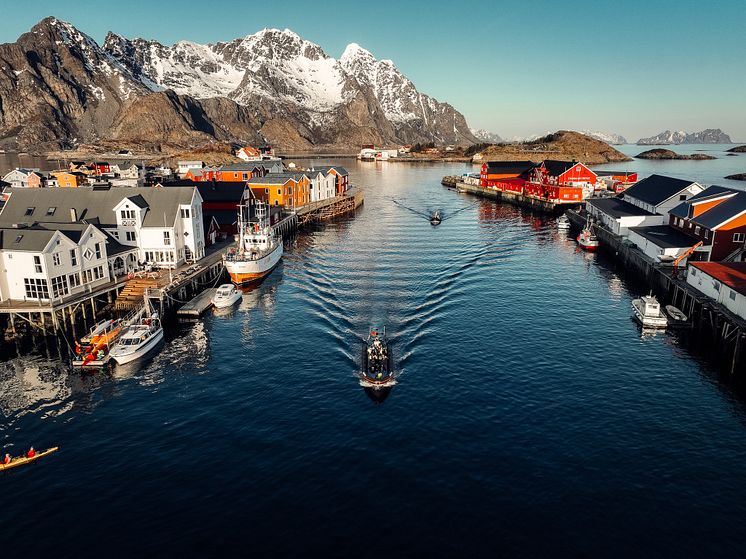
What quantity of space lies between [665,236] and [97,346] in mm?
79183

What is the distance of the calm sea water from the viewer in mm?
27812

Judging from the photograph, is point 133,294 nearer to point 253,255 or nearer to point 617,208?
point 253,255

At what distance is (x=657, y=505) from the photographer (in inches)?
1173

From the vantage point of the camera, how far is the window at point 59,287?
179ft

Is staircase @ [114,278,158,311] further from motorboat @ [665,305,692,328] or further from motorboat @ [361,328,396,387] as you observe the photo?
motorboat @ [665,305,692,328]

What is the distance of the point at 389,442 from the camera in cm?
3581

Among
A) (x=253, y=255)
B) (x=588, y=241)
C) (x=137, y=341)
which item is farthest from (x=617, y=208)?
(x=137, y=341)

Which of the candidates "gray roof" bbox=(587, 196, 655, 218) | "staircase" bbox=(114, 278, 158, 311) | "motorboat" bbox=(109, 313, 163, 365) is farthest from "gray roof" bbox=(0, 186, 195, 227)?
"gray roof" bbox=(587, 196, 655, 218)

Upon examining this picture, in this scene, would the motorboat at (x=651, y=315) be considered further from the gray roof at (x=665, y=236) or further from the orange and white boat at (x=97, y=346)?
the orange and white boat at (x=97, y=346)

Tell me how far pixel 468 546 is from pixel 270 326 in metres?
36.3

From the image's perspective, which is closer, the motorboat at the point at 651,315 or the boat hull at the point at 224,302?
the motorboat at the point at 651,315

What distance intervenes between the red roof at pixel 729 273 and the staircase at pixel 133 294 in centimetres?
6291

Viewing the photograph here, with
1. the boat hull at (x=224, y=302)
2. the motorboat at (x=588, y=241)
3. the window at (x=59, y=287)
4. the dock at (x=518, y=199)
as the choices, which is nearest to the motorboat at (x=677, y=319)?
the motorboat at (x=588, y=241)

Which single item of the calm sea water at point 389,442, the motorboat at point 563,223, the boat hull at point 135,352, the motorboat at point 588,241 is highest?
the motorboat at point 563,223
